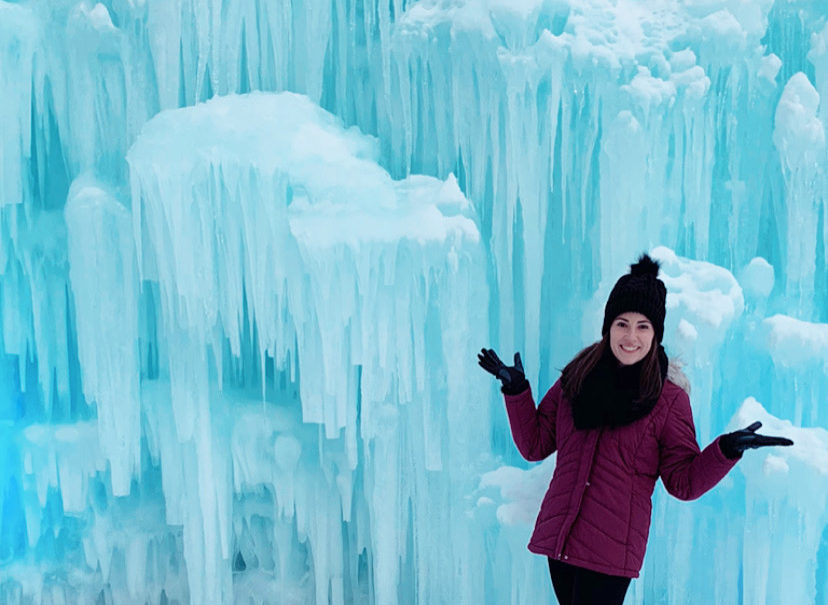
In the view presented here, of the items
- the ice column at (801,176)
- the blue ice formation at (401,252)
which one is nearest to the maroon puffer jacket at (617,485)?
the blue ice formation at (401,252)

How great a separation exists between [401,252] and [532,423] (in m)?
1.19

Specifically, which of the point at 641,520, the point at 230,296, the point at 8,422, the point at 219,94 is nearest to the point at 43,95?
the point at 219,94

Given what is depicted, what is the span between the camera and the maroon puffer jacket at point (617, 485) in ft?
8.50

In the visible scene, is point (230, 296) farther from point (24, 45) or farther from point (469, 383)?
point (24, 45)

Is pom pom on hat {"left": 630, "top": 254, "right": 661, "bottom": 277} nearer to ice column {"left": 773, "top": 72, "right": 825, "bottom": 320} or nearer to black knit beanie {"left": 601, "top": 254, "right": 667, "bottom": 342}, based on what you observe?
black knit beanie {"left": 601, "top": 254, "right": 667, "bottom": 342}

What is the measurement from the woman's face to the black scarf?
34mm

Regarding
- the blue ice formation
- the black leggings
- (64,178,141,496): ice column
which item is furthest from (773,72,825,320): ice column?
(64,178,141,496): ice column

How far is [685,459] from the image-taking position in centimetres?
258

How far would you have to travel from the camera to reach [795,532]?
363cm

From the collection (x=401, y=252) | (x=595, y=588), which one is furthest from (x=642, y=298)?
(x=401, y=252)

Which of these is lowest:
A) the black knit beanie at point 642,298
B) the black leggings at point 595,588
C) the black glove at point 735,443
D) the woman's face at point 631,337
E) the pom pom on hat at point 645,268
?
the black leggings at point 595,588

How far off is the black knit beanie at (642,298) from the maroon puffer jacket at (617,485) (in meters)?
0.22

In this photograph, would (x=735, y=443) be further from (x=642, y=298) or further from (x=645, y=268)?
(x=645, y=268)

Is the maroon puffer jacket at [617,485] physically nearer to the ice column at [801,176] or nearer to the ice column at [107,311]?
the ice column at [801,176]
